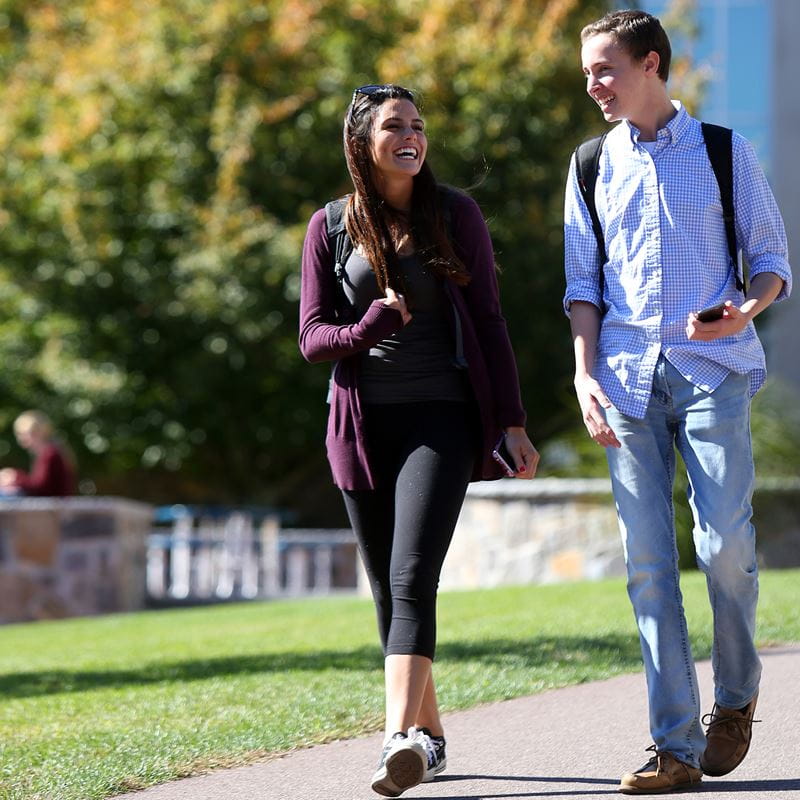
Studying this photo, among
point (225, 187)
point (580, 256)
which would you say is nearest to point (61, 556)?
point (225, 187)

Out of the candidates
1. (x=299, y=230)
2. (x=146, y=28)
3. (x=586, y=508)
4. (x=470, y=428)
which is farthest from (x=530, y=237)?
(x=470, y=428)

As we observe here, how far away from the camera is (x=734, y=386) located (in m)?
3.85

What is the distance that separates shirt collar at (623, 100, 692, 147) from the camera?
395cm

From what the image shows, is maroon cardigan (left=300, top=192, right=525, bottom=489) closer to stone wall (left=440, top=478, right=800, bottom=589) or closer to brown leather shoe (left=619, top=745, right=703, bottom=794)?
brown leather shoe (left=619, top=745, right=703, bottom=794)

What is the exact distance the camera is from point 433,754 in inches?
159

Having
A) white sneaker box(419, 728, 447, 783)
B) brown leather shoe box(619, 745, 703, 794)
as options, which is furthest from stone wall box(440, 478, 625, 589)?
brown leather shoe box(619, 745, 703, 794)

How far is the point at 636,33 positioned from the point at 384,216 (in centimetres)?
81

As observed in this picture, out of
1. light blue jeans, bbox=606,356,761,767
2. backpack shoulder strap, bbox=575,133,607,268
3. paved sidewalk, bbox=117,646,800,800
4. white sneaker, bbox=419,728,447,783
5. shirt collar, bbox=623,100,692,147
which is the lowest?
paved sidewalk, bbox=117,646,800,800

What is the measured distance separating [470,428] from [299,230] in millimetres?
13308

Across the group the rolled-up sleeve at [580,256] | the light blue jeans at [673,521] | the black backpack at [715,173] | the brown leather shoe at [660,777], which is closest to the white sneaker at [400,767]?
the brown leather shoe at [660,777]

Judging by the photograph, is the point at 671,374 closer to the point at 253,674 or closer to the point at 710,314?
the point at 710,314

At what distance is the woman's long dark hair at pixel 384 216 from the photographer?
13.4ft

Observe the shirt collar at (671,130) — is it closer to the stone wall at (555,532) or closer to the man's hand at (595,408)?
the man's hand at (595,408)

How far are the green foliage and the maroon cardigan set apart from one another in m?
13.3
